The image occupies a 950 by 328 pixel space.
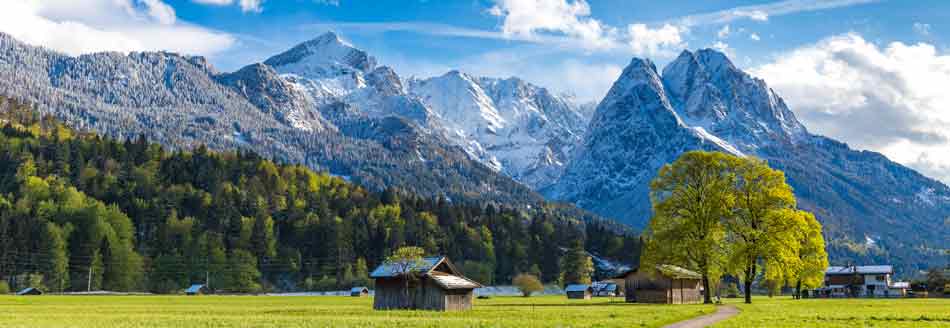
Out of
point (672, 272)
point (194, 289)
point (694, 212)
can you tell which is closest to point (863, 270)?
point (672, 272)

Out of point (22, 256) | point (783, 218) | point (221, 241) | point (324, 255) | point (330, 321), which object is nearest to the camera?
point (330, 321)

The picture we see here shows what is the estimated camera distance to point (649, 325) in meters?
48.7

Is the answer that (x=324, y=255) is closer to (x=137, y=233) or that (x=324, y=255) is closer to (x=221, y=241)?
(x=221, y=241)

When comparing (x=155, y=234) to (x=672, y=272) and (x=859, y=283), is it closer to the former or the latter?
(x=672, y=272)

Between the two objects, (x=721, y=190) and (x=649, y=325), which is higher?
(x=721, y=190)

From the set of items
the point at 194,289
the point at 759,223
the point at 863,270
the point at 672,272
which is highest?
the point at 759,223

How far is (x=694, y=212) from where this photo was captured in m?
84.2

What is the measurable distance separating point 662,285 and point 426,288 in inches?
1316

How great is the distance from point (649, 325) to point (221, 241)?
462 feet

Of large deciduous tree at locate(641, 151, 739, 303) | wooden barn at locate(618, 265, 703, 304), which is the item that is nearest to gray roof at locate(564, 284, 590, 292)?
wooden barn at locate(618, 265, 703, 304)

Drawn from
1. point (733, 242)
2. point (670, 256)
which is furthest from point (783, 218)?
point (670, 256)

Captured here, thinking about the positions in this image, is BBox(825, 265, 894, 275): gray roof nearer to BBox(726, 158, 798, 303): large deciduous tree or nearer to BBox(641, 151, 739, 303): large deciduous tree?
BBox(726, 158, 798, 303): large deciduous tree

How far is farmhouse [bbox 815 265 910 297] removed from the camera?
172m

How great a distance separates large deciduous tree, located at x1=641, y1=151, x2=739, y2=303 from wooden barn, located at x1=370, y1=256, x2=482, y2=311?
20.1m
